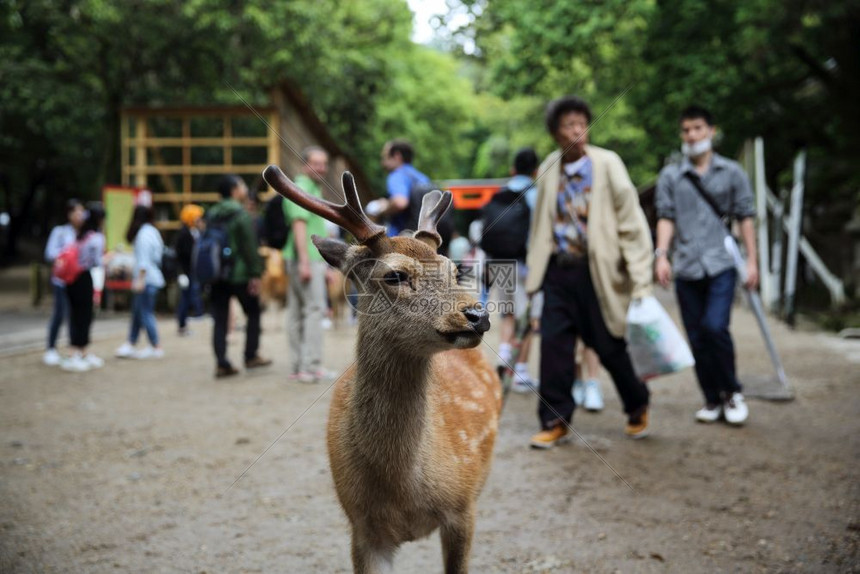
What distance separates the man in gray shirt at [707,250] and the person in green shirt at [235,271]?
443 cm

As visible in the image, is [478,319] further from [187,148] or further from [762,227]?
[187,148]

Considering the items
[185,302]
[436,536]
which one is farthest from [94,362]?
[436,536]

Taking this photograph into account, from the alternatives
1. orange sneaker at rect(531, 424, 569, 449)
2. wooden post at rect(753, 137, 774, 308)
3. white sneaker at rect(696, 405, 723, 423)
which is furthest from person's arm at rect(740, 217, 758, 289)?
wooden post at rect(753, 137, 774, 308)

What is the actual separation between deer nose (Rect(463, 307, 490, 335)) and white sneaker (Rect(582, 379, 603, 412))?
13.9 feet

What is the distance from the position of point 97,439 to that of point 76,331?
10.5ft

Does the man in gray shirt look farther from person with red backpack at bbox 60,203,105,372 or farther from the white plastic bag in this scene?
person with red backpack at bbox 60,203,105,372

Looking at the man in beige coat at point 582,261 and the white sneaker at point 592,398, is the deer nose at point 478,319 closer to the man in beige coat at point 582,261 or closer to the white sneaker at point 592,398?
the man in beige coat at point 582,261

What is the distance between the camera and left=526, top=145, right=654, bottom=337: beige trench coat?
16.9 feet

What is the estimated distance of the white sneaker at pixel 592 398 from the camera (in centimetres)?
664

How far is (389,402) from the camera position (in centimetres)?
296

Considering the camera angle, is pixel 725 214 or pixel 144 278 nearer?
pixel 725 214

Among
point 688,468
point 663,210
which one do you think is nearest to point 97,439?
point 688,468

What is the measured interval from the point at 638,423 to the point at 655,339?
0.72 meters

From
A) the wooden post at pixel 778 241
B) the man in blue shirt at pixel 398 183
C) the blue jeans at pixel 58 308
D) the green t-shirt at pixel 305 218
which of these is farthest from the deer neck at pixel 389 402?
the wooden post at pixel 778 241
